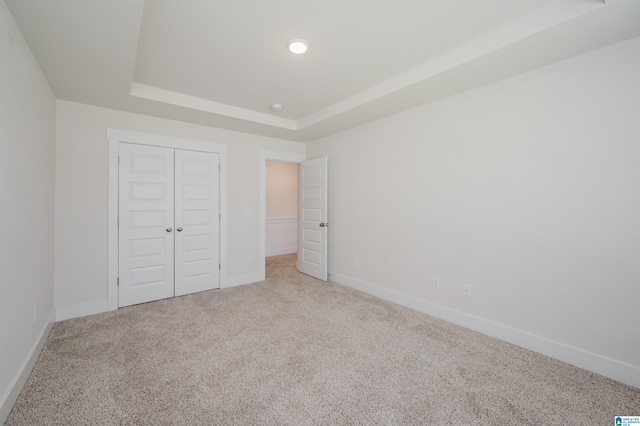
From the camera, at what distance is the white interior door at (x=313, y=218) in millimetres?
4316

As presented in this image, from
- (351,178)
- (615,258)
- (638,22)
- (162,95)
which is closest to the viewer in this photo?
(638,22)

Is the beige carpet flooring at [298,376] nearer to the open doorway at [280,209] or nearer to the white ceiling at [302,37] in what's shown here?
the white ceiling at [302,37]

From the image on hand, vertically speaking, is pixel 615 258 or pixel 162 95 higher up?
pixel 162 95

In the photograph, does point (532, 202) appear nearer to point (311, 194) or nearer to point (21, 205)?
point (311, 194)

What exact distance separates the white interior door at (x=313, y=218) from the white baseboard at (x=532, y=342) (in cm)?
133

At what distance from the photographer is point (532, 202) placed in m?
2.31

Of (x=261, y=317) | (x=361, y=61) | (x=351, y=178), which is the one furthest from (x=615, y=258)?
(x=261, y=317)

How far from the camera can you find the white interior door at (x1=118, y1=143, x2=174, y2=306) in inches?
128

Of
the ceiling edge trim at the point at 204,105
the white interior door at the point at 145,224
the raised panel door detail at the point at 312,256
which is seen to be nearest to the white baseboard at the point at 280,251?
the raised panel door detail at the point at 312,256

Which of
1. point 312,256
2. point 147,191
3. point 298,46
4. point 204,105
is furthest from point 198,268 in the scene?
point 298,46

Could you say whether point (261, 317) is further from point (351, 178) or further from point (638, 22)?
point (638, 22)

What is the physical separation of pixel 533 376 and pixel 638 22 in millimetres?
2474

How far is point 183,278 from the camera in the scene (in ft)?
12.1

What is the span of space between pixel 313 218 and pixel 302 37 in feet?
9.37
